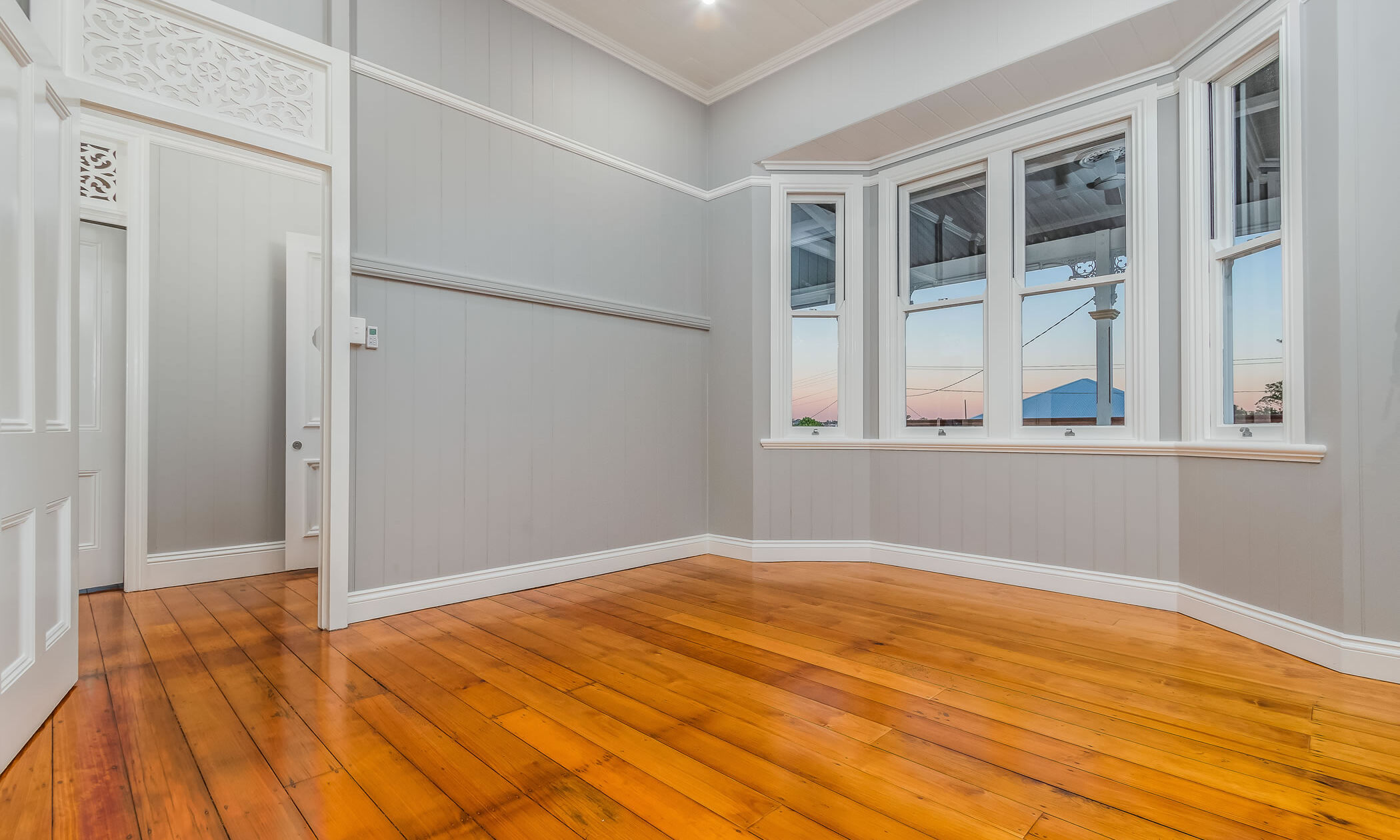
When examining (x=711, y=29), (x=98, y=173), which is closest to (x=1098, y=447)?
(x=711, y=29)

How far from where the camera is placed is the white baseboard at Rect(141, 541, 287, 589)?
149 inches

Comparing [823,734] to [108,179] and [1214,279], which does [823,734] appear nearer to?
[1214,279]

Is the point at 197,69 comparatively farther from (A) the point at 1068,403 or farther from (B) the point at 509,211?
(A) the point at 1068,403

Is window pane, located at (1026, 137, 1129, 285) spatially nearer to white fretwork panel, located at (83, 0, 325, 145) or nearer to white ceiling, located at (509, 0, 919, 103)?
white ceiling, located at (509, 0, 919, 103)

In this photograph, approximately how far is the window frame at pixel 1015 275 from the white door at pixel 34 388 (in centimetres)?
388

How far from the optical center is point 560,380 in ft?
12.4

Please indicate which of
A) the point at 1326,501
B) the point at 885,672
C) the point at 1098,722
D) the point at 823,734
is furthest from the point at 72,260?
the point at 1326,501

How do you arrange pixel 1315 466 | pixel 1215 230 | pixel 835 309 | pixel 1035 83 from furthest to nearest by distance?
pixel 835 309
pixel 1035 83
pixel 1215 230
pixel 1315 466

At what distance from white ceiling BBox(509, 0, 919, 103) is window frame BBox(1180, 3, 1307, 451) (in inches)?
61.8

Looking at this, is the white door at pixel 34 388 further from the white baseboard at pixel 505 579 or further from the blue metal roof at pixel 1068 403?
the blue metal roof at pixel 1068 403

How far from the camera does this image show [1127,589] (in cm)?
330

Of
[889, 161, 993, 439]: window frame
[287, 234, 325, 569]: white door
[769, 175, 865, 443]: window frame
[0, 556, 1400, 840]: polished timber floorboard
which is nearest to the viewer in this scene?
[0, 556, 1400, 840]: polished timber floorboard

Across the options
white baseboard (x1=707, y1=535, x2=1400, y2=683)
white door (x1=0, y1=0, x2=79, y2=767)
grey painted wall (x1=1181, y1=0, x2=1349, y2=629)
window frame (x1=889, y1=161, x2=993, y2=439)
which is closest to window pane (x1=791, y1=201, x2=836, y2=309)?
window frame (x1=889, y1=161, x2=993, y2=439)

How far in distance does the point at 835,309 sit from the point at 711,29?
72.9 inches
